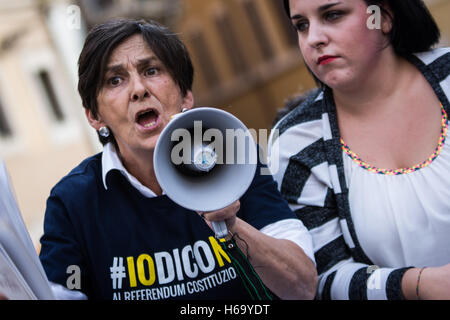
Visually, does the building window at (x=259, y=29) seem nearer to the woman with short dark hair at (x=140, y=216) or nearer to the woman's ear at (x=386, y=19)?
the woman's ear at (x=386, y=19)

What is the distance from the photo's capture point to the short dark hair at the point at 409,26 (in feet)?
8.11

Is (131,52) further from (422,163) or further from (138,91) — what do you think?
(422,163)

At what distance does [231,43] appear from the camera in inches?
868

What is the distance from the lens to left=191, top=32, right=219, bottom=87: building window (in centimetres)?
2266

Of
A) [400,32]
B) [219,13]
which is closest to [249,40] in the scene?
[219,13]

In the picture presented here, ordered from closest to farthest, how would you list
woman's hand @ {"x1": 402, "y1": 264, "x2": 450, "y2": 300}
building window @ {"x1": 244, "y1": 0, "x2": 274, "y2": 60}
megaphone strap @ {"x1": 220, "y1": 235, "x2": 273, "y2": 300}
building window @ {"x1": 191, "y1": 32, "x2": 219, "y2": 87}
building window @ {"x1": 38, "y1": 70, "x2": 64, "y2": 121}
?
megaphone strap @ {"x1": 220, "y1": 235, "x2": 273, "y2": 300} < woman's hand @ {"x1": 402, "y1": 264, "x2": 450, "y2": 300} < building window @ {"x1": 38, "y1": 70, "x2": 64, "y2": 121} < building window @ {"x1": 244, "y1": 0, "x2": 274, "y2": 60} < building window @ {"x1": 191, "y1": 32, "x2": 219, "y2": 87}

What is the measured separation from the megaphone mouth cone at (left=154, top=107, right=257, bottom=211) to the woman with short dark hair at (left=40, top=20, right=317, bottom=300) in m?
0.30

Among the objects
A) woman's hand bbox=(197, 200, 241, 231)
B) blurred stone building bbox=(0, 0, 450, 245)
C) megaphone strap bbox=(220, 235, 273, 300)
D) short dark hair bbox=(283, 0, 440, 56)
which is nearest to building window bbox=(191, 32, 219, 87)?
blurred stone building bbox=(0, 0, 450, 245)

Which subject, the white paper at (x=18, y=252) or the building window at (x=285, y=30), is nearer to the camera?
the white paper at (x=18, y=252)

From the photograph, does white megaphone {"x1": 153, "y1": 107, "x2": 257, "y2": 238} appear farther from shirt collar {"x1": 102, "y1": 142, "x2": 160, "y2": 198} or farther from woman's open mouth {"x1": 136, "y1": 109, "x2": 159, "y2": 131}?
shirt collar {"x1": 102, "y1": 142, "x2": 160, "y2": 198}

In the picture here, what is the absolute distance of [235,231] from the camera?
1.92 m

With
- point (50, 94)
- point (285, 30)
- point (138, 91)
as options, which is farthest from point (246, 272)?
point (285, 30)

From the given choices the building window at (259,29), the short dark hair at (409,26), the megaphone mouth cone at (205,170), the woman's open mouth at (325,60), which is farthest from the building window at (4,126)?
the megaphone mouth cone at (205,170)

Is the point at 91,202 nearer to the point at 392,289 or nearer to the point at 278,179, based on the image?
the point at 278,179
